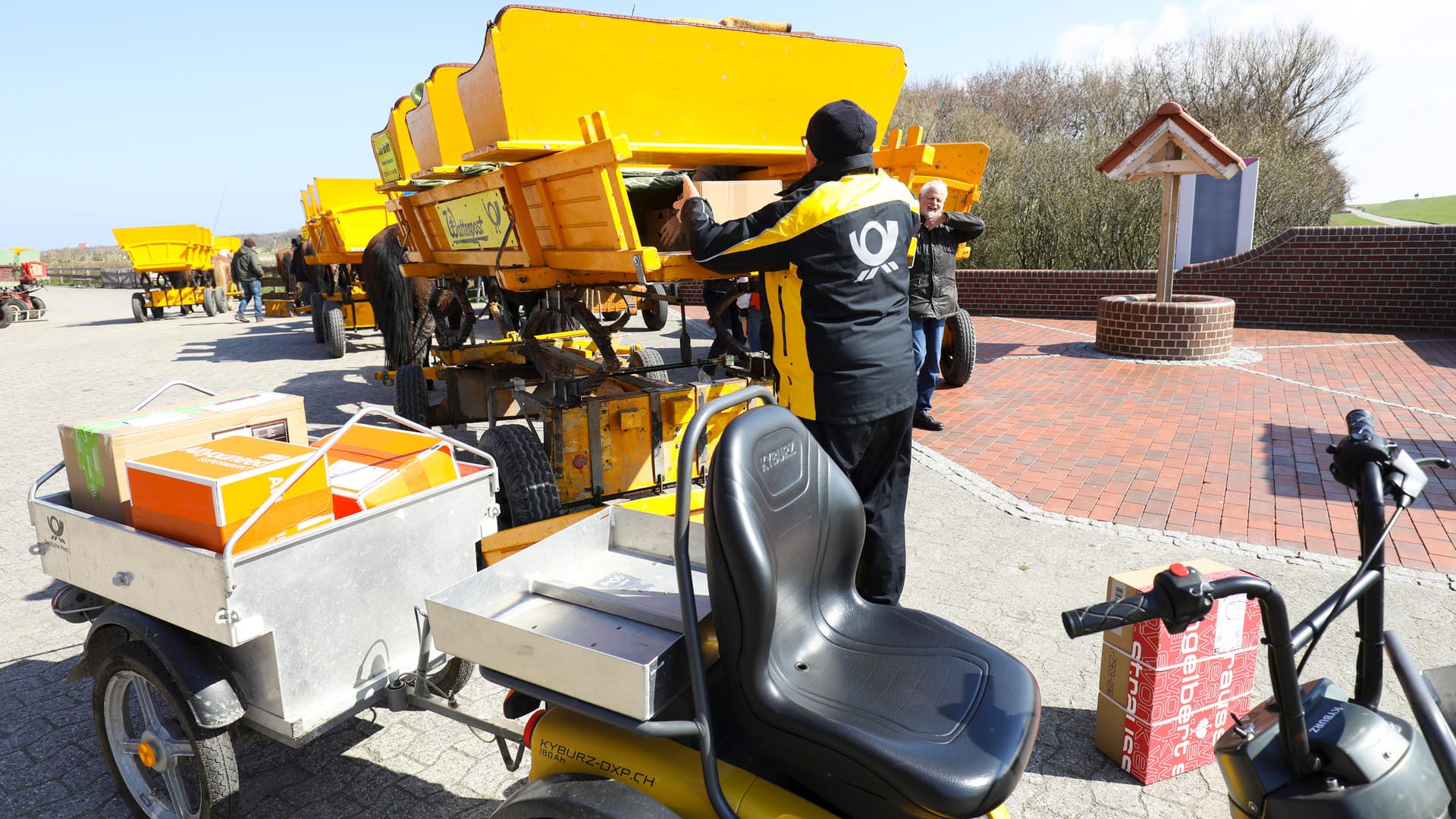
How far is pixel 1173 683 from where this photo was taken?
271 cm

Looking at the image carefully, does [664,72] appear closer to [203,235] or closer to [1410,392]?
[1410,392]

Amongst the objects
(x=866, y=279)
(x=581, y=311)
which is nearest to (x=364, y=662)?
(x=866, y=279)

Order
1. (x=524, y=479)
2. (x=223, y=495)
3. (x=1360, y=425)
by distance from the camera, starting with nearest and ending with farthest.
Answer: (x=1360, y=425) < (x=223, y=495) < (x=524, y=479)

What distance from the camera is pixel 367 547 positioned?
244 centimetres

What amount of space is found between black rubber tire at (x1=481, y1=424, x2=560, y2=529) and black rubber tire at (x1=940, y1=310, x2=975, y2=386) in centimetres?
519

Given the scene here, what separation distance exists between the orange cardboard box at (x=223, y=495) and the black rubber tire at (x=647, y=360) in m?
3.28

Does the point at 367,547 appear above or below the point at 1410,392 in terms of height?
above

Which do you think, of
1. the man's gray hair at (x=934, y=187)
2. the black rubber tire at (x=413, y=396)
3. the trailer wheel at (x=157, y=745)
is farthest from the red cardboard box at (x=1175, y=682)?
the black rubber tire at (x=413, y=396)

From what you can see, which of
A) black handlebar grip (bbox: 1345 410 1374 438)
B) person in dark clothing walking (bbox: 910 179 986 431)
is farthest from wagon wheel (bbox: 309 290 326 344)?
black handlebar grip (bbox: 1345 410 1374 438)

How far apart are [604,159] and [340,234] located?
9.95m

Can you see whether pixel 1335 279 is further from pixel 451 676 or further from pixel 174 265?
pixel 174 265

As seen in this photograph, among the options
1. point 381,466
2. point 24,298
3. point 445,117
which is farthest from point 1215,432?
point 24,298

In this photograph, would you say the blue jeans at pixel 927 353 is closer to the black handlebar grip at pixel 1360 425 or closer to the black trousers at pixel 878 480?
the black trousers at pixel 878 480

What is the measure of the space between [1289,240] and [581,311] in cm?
1180
